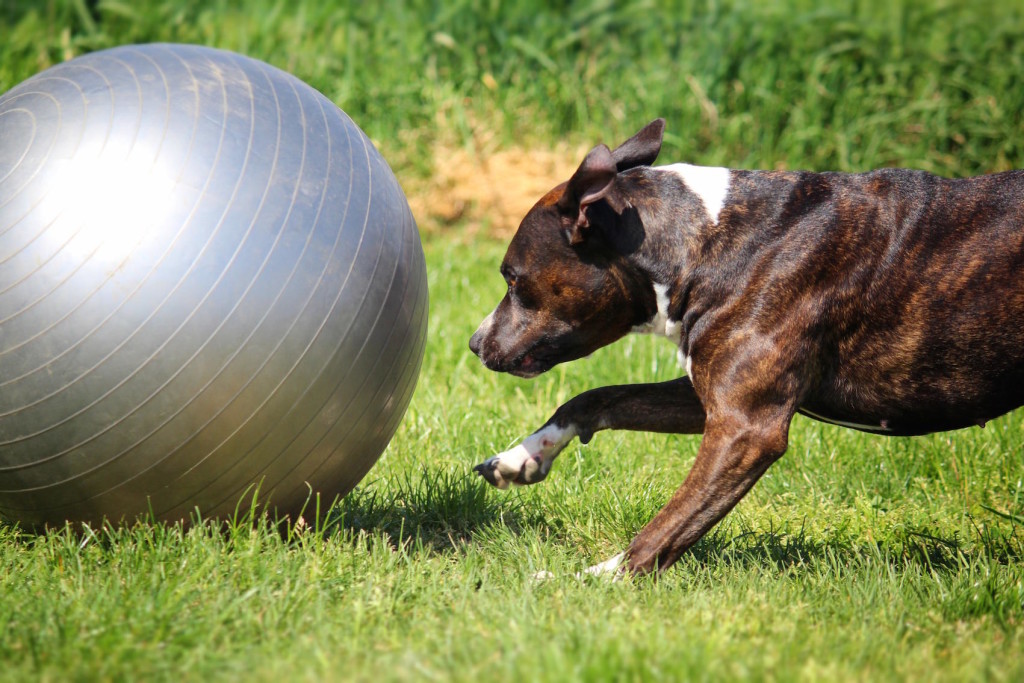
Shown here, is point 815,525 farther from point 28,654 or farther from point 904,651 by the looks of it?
point 28,654

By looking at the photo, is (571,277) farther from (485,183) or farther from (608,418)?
(485,183)

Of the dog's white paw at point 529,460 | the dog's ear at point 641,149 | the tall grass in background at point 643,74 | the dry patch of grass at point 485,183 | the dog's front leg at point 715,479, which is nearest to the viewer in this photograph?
the dog's front leg at point 715,479

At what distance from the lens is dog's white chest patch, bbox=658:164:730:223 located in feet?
13.7

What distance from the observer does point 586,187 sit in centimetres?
406

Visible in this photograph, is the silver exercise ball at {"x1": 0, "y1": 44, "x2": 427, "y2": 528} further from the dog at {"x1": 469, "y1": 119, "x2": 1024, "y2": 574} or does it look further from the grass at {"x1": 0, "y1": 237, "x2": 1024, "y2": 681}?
the dog at {"x1": 469, "y1": 119, "x2": 1024, "y2": 574}

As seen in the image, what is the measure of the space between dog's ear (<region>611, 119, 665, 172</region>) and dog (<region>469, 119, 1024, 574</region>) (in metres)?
0.18

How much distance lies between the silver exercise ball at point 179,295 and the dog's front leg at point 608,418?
2.55 feet

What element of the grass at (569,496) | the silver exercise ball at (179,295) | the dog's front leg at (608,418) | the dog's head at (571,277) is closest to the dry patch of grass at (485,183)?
the grass at (569,496)

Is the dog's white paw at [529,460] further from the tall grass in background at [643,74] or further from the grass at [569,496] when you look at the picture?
the tall grass in background at [643,74]

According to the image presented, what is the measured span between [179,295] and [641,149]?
80.3 inches

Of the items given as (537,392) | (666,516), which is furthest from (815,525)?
(537,392)

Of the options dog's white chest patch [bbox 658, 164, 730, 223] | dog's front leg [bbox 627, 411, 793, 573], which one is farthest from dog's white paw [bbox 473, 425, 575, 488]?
dog's white chest patch [bbox 658, 164, 730, 223]

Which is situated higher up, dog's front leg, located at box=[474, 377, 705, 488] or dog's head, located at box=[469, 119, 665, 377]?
dog's head, located at box=[469, 119, 665, 377]

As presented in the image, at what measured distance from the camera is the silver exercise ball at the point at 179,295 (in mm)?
3451
